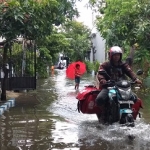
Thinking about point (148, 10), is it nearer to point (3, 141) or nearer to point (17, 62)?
point (17, 62)

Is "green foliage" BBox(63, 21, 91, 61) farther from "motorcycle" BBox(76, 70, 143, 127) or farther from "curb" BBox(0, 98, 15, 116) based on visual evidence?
"motorcycle" BBox(76, 70, 143, 127)

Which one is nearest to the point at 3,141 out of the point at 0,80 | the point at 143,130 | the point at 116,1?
the point at 143,130

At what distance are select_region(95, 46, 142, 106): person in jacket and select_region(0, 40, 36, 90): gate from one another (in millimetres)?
5621

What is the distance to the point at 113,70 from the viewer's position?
815 cm

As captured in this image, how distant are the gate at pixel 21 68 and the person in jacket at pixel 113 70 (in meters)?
5.62

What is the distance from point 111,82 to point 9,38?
14.4 ft

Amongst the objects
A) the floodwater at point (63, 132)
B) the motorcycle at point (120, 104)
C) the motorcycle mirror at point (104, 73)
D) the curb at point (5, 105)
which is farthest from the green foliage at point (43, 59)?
the motorcycle mirror at point (104, 73)

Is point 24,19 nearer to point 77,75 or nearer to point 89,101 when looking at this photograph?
point 89,101

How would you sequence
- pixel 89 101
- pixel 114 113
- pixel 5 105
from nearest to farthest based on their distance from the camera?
pixel 114 113 < pixel 89 101 < pixel 5 105

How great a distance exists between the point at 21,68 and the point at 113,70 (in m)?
9.29

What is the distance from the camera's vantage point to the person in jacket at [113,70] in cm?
771

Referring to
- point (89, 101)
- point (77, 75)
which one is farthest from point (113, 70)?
point (77, 75)

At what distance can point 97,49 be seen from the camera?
51.1 meters

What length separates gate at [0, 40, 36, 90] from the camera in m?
13.8
